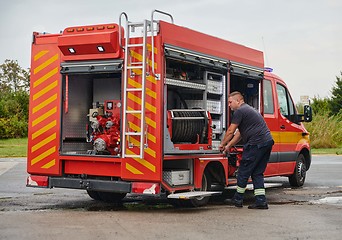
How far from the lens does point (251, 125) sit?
34.9 ft

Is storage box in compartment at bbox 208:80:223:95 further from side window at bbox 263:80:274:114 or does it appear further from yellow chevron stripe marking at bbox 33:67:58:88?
yellow chevron stripe marking at bbox 33:67:58:88

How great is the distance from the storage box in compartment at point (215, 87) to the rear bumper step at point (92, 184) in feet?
7.57

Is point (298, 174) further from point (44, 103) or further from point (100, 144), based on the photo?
point (44, 103)

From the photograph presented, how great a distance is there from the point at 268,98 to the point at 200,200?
3.39m

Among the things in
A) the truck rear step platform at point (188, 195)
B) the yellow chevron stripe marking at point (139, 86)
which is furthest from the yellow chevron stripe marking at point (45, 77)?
the truck rear step platform at point (188, 195)

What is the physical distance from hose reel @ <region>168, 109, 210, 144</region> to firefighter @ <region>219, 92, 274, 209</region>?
1.27 ft

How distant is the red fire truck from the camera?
9.54 meters

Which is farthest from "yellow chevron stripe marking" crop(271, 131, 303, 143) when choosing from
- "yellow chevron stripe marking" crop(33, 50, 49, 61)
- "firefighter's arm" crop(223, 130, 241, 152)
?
"yellow chevron stripe marking" crop(33, 50, 49, 61)

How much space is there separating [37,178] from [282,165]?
5.32 m

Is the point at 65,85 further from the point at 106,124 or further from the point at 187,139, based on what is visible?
the point at 187,139

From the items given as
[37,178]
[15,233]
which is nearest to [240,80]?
[37,178]

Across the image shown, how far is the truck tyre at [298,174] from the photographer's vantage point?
560 inches

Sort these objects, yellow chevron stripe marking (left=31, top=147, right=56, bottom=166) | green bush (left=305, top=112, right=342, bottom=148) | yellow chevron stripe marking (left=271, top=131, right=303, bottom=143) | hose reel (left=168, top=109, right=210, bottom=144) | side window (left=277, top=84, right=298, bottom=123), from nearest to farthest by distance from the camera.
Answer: hose reel (left=168, top=109, right=210, bottom=144), yellow chevron stripe marking (left=31, top=147, right=56, bottom=166), yellow chevron stripe marking (left=271, top=131, right=303, bottom=143), side window (left=277, top=84, right=298, bottom=123), green bush (left=305, top=112, right=342, bottom=148)

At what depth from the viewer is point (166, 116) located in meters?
9.77
